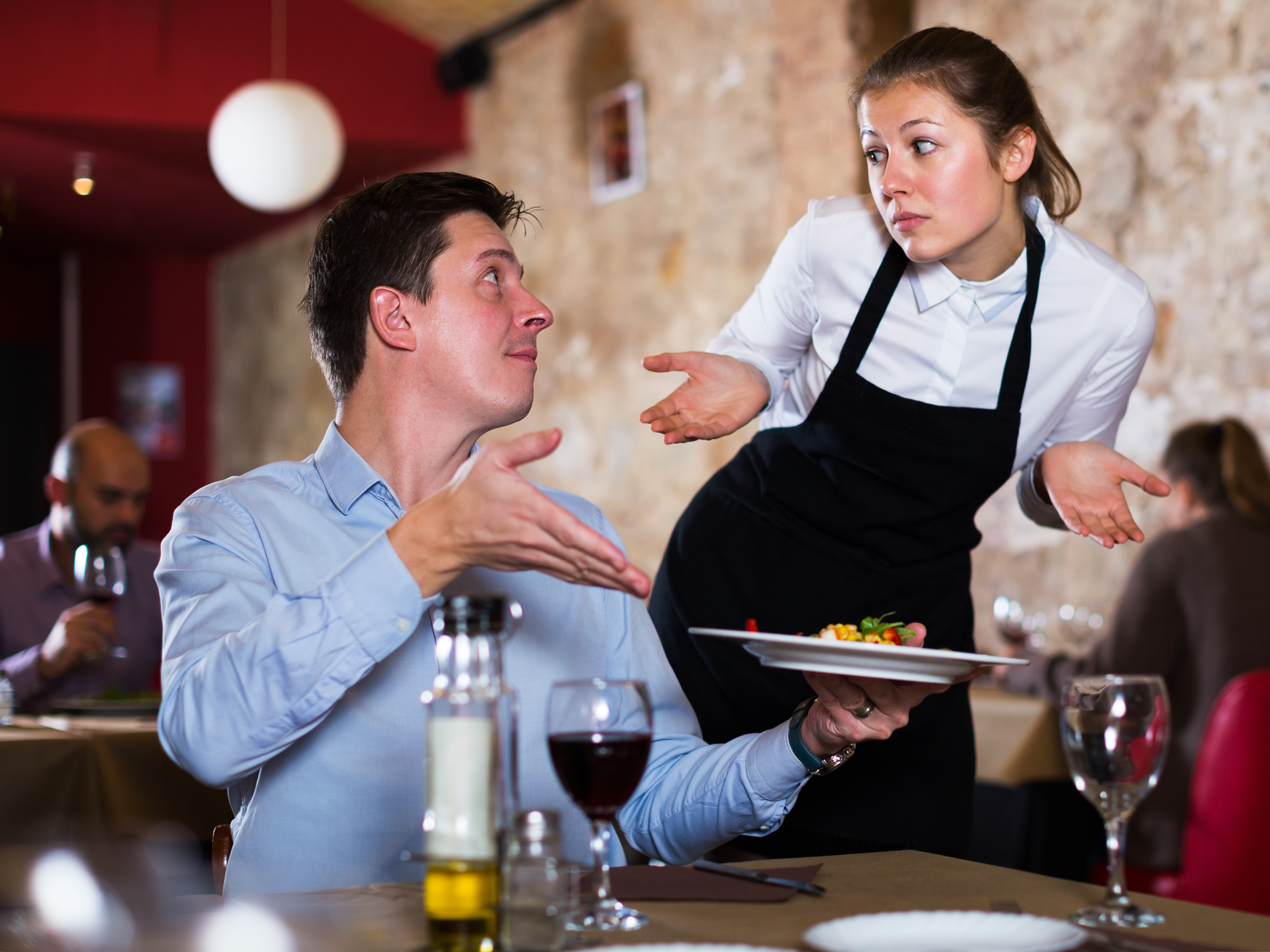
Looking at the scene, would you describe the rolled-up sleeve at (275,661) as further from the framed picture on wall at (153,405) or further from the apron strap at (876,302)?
the framed picture on wall at (153,405)

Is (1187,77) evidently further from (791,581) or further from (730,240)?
(791,581)

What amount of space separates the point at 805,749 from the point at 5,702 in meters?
1.67

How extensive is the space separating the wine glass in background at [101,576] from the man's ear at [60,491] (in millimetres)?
707

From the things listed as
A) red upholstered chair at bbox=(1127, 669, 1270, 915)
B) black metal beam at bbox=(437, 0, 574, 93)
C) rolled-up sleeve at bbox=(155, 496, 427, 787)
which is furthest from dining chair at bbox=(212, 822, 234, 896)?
black metal beam at bbox=(437, 0, 574, 93)

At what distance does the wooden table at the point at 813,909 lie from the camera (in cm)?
90

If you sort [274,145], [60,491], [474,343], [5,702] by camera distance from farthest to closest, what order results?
[274,145] < [60,491] < [5,702] < [474,343]

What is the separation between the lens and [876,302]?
1.83 metres

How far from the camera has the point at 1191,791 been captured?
2727 millimetres

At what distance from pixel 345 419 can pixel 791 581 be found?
2.15ft

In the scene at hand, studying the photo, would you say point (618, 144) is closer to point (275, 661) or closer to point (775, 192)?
point (775, 192)

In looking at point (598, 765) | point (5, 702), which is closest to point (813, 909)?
point (598, 765)

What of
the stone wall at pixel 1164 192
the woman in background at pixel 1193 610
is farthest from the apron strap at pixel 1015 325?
the stone wall at pixel 1164 192

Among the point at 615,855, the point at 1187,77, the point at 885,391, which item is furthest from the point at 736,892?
the point at 1187,77

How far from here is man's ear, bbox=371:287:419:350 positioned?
5.18ft
